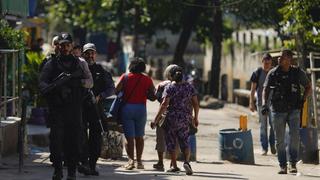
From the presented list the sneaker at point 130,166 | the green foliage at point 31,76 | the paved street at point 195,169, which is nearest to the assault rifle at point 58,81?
the paved street at point 195,169

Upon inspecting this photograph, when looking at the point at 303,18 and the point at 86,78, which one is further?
the point at 303,18

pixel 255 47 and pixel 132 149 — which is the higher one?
pixel 255 47

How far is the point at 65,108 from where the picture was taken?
10477 mm

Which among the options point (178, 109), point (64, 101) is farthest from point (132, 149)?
point (64, 101)

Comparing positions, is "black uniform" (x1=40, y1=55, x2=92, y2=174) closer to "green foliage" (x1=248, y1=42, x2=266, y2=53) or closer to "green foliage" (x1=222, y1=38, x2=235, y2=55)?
"green foliage" (x1=248, y1=42, x2=266, y2=53)

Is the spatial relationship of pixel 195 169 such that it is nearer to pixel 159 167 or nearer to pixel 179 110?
pixel 159 167

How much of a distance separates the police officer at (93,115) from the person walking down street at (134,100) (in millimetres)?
601

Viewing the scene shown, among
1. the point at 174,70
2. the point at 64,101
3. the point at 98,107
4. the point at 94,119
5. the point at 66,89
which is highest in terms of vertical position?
the point at 174,70

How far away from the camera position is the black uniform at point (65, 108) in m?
10.5

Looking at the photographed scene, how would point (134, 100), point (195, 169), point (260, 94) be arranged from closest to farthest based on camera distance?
point (134, 100)
point (195, 169)
point (260, 94)

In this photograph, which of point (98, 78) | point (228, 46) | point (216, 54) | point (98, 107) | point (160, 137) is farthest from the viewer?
point (228, 46)

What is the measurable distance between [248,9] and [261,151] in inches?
550

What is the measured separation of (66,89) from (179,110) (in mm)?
2457

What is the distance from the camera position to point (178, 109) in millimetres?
12422
